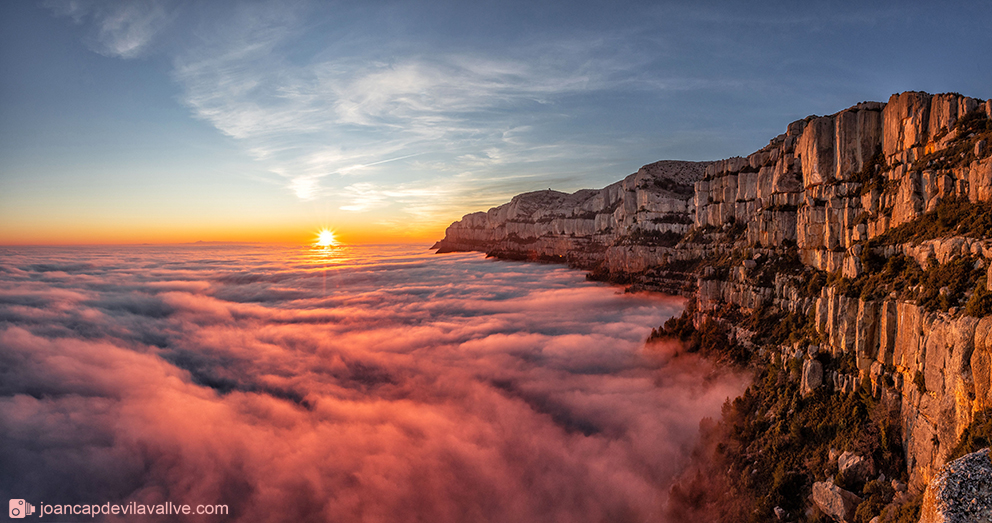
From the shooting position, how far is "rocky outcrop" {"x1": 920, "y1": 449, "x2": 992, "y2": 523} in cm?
915

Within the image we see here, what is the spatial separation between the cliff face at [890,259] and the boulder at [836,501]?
9.90 ft

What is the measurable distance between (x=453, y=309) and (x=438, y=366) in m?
45.8

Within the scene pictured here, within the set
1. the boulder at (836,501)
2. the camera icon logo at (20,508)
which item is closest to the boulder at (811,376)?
the boulder at (836,501)

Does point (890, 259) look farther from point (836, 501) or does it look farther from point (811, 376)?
point (836, 501)

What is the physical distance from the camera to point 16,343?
3233 inches

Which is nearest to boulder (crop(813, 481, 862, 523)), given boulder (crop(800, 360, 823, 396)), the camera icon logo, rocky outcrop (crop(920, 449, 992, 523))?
boulder (crop(800, 360, 823, 396))

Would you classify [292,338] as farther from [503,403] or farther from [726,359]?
[726,359]

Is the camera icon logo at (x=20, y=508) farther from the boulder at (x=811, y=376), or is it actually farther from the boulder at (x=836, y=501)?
the boulder at (x=811, y=376)

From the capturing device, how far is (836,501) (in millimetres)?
17641

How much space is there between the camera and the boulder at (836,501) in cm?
1722

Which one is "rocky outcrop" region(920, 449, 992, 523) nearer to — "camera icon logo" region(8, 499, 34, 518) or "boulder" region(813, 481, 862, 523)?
"boulder" region(813, 481, 862, 523)

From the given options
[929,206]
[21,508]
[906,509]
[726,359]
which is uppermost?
[929,206]

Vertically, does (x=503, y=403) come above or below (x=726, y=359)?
below

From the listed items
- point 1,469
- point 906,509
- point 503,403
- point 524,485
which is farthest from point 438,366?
point 906,509
